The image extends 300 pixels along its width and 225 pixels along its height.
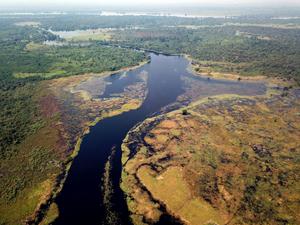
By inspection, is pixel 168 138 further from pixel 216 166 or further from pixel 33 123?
pixel 33 123

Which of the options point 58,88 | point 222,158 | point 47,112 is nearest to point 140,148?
point 222,158

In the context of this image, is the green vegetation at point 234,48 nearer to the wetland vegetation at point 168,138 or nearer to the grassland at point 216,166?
the wetland vegetation at point 168,138

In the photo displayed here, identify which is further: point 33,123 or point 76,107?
point 76,107

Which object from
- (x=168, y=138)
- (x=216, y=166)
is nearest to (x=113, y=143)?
(x=168, y=138)

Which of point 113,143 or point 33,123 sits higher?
point 113,143

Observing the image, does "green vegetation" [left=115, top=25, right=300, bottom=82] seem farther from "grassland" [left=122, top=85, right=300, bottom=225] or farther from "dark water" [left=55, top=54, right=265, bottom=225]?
"grassland" [left=122, top=85, right=300, bottom=225]

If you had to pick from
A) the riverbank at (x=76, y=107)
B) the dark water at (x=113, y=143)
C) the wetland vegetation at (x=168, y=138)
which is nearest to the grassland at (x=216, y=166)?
the wetland vegetation at (x=168, y=138)
